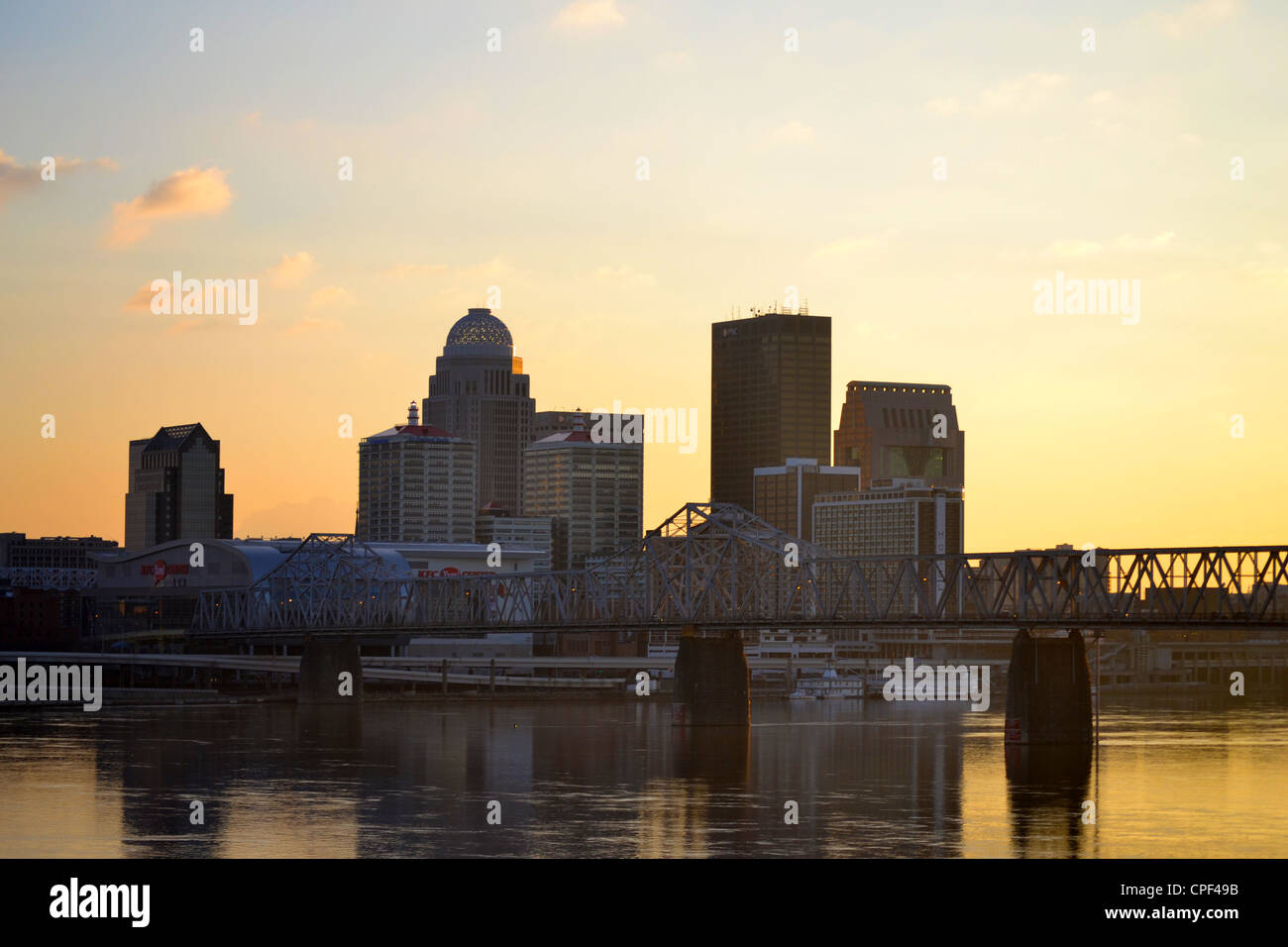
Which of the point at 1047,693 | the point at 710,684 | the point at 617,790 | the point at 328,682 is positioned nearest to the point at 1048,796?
the point at 617,790

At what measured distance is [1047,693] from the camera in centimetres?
12838

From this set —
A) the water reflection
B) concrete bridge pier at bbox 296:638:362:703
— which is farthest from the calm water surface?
concrete bridge pier at bbox 296:638:362:703

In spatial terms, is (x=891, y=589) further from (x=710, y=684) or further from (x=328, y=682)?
(x=328, y=682)

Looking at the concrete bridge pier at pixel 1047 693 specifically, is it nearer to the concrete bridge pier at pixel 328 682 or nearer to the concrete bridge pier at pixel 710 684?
the concrete bridge pier at pixel 710 684

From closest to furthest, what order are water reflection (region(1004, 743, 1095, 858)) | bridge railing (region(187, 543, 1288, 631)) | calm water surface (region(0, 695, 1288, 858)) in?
calm water surface (region(0, 695, 1288, 858)), water reflection (region(1004, 743, 1095, 858)), bridge railing (region(187, 543, 1288, 631))

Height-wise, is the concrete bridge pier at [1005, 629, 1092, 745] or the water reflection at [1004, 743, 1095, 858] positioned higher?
the concrete bridge pier at [1005, 629, 1092, 745]

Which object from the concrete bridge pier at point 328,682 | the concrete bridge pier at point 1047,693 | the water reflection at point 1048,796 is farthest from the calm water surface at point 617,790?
the concrete bridge pier at point 328,682

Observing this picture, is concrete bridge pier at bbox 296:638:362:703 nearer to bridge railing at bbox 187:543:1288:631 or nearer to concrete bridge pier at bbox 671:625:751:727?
bridge railing at bbox 187:543:1288:631

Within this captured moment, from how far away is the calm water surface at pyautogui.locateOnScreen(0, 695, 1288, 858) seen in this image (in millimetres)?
73125

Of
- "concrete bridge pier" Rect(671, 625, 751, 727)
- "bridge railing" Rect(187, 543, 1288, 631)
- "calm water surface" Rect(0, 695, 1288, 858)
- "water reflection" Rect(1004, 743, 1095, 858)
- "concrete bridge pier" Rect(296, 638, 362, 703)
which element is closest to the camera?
"calm water surface" Rect(0, 695, 1288, 858)

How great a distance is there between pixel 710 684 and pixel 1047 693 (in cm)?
3211

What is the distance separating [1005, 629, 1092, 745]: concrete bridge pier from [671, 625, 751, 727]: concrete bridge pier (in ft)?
90.2
